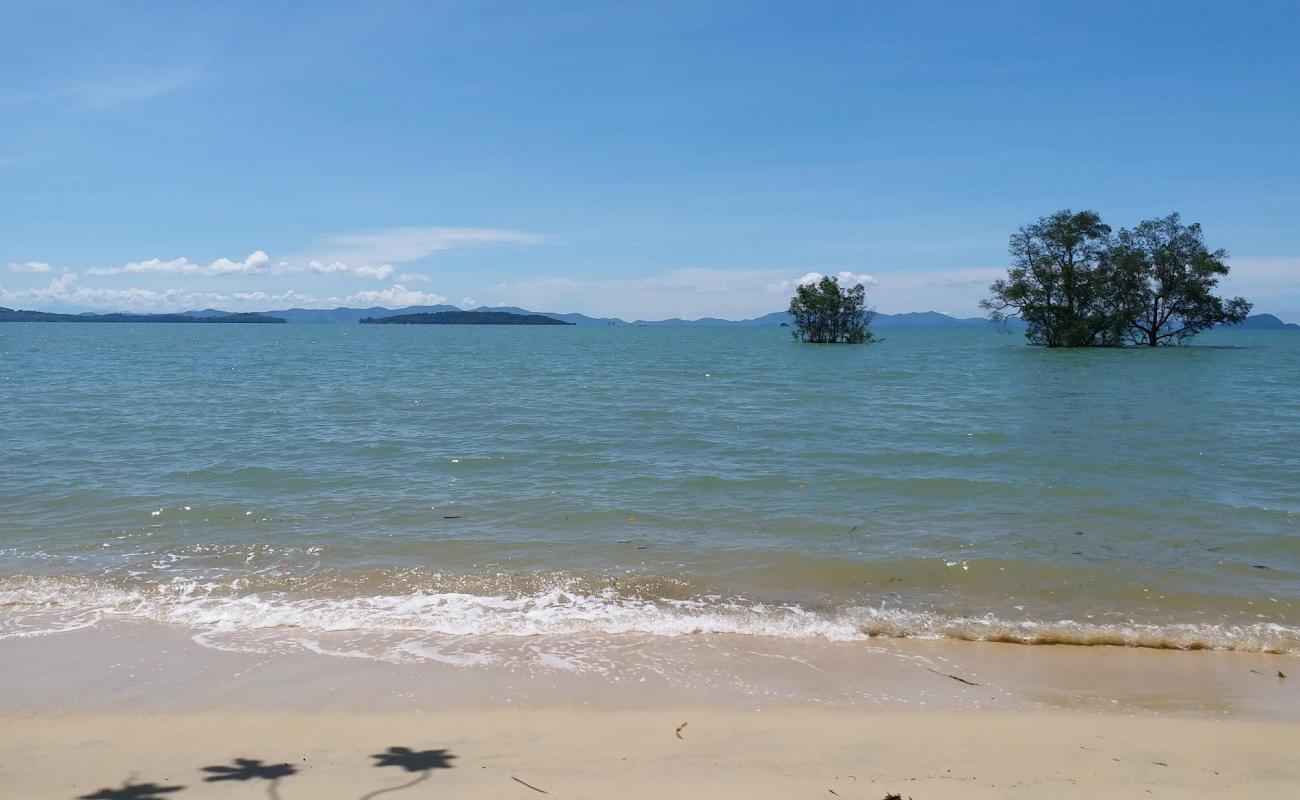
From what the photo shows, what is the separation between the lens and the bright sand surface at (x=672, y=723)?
15.2 ft

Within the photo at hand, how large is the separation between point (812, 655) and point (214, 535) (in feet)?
26.4

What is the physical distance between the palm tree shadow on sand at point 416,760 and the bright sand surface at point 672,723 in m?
0.02

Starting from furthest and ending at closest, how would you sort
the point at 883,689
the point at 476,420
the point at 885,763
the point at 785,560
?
the point at 476,420, the point at 785,560, the point at 883,689, the point at 885,763

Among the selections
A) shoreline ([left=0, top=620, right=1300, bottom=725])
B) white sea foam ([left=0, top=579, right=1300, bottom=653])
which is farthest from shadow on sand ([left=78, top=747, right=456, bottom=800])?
white sea foam ([left=0, top=579, right=1300, bottom=653])

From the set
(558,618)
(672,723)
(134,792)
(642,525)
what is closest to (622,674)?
(672,723)

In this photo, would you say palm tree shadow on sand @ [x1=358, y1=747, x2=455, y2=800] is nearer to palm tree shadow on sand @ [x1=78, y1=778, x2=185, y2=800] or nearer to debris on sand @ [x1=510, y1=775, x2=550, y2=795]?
debris on sand @ [x1=510, y1=775, x2=550, y2=795]

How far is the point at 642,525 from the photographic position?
11195 millimetres

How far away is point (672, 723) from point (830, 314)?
80107 mm

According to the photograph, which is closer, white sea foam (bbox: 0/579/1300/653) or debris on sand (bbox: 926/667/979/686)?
debris on sand (bbox: 926/667/979/686)

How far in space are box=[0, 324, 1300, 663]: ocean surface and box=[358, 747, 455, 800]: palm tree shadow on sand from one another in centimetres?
172

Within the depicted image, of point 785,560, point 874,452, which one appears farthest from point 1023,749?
point 874,452

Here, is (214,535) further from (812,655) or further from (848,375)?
(848,375)

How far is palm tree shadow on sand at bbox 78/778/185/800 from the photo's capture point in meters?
4.38

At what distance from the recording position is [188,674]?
6.30 metres
